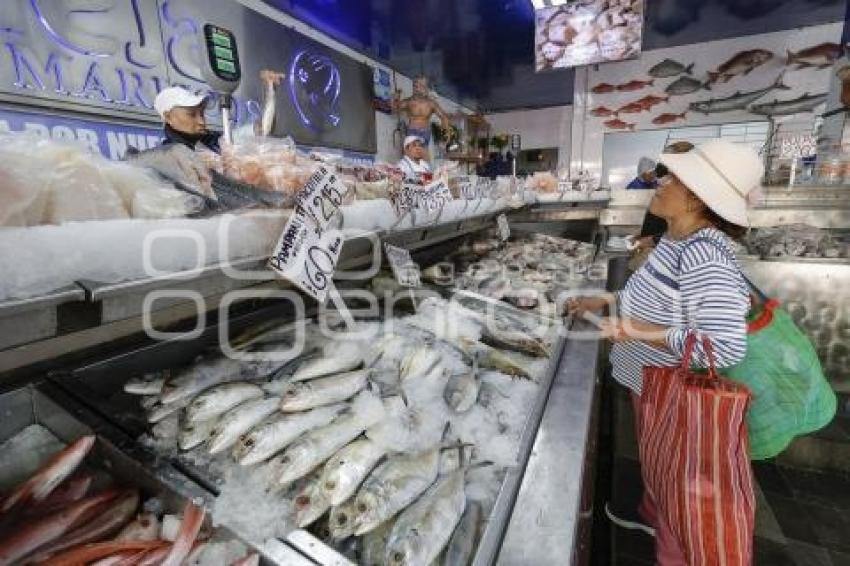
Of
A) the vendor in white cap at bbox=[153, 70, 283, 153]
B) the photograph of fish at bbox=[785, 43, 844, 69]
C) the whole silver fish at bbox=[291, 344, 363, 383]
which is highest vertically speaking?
the photograph of fish at bbox=[785, 43, 844, 69]

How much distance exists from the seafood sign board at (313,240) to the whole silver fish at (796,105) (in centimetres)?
1286

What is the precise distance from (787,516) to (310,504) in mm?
3498

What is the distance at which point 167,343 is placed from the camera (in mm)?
1601

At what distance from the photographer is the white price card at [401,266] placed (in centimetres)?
208

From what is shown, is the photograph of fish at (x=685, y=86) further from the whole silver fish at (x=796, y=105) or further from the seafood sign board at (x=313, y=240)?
the seafood sign board at (x=313, y=240)

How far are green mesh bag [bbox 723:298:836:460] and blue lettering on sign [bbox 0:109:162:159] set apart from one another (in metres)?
4.60

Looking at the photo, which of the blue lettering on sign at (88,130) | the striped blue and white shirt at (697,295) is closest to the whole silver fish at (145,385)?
the striped blue and white shirt at (697,295)

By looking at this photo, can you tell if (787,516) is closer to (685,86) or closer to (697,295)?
(697,295)

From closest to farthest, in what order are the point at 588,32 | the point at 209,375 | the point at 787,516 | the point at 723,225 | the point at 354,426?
the point at 354,426
the point at 209,375
the point at 723,225
the point at 787,516
the point at 588,32

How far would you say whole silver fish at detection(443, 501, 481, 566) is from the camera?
39.7 inches

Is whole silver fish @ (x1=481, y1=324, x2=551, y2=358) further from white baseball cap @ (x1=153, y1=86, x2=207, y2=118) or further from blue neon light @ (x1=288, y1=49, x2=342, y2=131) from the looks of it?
blue neon light @ (x1=288, y1=49, x2=342, y2=131)

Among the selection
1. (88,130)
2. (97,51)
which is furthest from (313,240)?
(97,51)

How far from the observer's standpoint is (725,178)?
1849 millimetres

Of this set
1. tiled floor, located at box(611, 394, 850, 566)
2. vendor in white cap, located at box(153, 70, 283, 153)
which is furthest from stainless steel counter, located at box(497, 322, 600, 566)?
vendor in white cap, located at box(153, 70, 283, 153)
